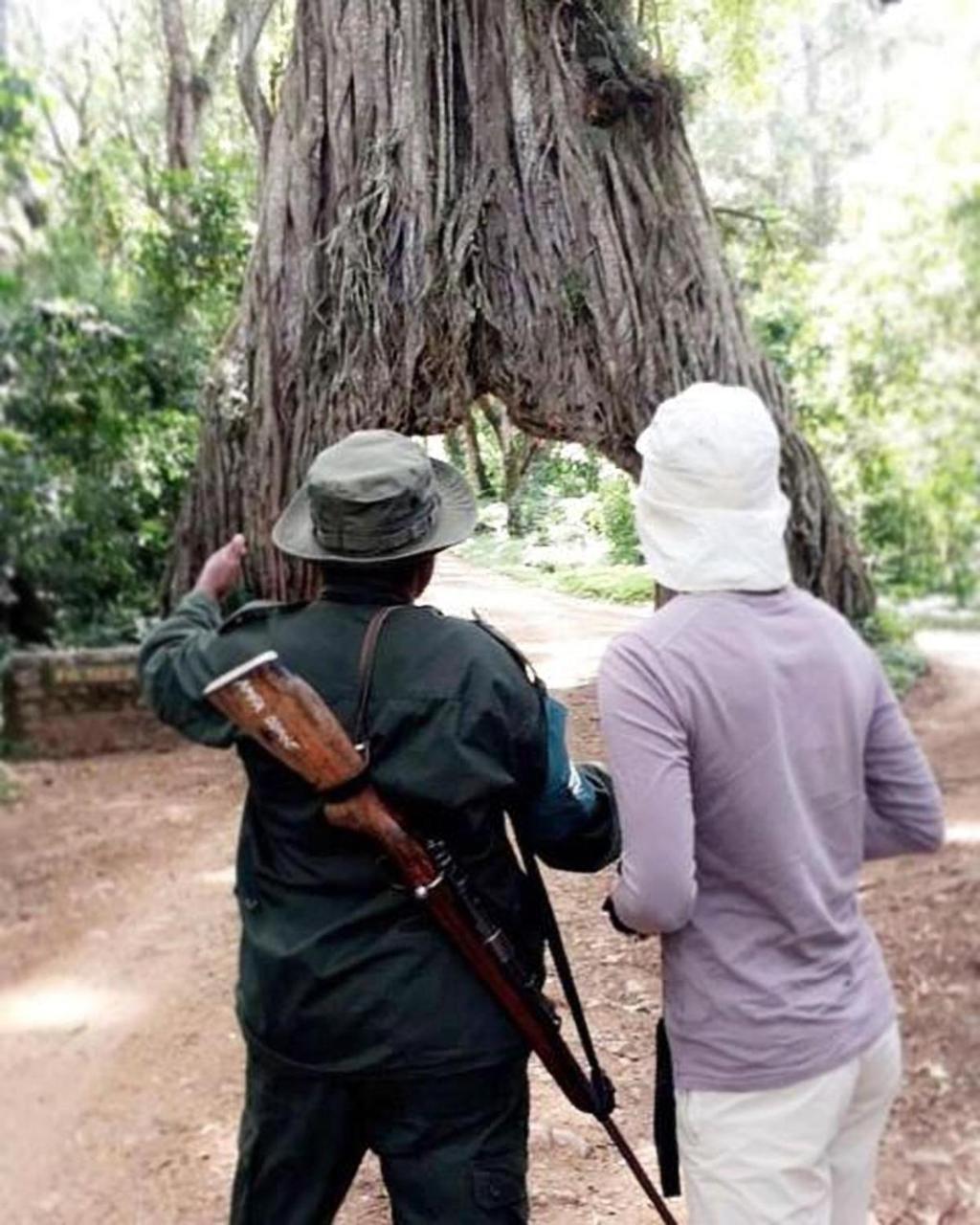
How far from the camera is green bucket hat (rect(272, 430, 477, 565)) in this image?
1797 millimetres

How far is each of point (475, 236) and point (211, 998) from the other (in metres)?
2.85

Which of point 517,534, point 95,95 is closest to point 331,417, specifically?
point 517,534

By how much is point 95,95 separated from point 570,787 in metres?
11.7

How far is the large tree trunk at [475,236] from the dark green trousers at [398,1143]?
103 cm

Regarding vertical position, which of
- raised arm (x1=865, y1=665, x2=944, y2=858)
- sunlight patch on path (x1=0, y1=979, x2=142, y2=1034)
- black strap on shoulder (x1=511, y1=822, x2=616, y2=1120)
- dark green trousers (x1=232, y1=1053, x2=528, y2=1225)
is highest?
raised arm (x1=865, y1=665, x2=944, y2=858)

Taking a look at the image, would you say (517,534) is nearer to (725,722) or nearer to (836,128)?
(725,722)

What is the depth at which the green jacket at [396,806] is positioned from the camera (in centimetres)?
176

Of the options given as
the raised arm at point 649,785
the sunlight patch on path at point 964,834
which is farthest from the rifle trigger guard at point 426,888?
the sunlight patch on path at point 964,834

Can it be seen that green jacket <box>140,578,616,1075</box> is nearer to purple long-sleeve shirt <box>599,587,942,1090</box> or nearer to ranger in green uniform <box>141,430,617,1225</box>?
ranger in green uniform <box>141,430,617,1225</box>

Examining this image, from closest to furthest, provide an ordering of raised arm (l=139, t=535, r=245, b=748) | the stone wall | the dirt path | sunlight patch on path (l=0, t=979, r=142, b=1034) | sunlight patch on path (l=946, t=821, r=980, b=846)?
1. raised arm (l=139, t=535, r=245, b=748)
2. the dirt path
3. sunlight patch on path (l=0, t=979, r=142, b=1034)
4. sunlight patch on path (l=946, t=821, r=980, b=846)
5. the stone wall

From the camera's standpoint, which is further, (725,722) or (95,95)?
(95,95)

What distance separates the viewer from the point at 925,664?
15.2ft

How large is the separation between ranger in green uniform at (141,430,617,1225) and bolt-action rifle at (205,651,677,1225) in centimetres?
3

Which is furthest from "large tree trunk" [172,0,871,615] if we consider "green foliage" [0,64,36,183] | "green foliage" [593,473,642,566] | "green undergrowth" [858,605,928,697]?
"green foliage" [0,64,36,183]
